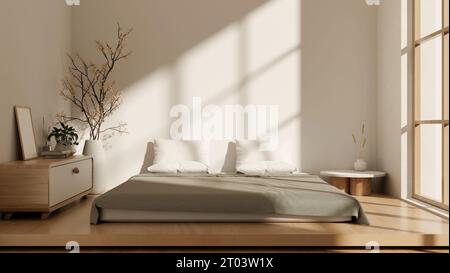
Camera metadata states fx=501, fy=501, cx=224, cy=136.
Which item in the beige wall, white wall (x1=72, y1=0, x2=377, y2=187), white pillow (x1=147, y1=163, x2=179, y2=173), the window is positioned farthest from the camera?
white wall (x1=72, y1=0, x2=377, y2=187)

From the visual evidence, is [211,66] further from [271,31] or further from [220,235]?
[220,235]

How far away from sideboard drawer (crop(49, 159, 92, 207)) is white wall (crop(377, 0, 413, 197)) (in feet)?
11.4

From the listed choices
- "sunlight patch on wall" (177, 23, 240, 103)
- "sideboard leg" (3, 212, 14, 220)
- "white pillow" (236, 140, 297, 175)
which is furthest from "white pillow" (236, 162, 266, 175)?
"sideboard leg" (3, 212, 14, 220)

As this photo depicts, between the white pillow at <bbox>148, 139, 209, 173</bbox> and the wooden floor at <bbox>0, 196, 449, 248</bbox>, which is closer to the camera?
the wooden floor at <bbox>0, 196, 449, 248</bbox>

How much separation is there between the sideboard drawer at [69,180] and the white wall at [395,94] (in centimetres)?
348

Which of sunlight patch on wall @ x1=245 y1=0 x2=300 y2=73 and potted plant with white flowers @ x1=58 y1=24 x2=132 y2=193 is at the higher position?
sunlight patch on wall @ x1=245 y1=0 x2=300 y2=73

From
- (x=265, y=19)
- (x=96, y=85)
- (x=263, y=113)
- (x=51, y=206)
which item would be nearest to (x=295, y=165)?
(x=263, y=113)

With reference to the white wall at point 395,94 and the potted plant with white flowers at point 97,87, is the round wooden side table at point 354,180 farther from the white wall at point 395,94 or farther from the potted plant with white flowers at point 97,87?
the potted plant with white flowers at point 97,87

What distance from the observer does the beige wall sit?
4500 millimetres

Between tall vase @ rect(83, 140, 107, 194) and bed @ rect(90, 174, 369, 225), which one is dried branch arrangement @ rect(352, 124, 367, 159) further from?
tall vase @ rect(83, 140, 107, 194)

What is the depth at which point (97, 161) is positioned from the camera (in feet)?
19.2

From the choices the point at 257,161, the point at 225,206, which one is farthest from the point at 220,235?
the point at 257,161

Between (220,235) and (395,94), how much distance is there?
3.12m

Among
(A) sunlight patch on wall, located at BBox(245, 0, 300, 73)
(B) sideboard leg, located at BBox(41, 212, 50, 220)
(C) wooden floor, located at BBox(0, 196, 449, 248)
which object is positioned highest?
(A) sunlight patch on wall, located at BBox(245, 0, 300, 73)
